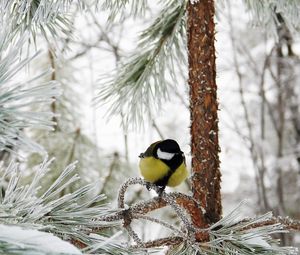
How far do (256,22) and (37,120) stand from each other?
1.03 meters

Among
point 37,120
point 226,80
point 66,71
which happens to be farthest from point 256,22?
point 226,80

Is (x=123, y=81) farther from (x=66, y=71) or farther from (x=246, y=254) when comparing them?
(x=66, y=71)

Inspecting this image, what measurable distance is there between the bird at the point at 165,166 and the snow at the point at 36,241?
1.86 ft

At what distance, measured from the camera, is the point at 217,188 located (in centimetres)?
111

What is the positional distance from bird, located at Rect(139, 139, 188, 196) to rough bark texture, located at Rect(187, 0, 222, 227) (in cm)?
4

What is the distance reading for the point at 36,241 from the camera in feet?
1.81

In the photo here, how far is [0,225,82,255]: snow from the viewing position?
54 centimetres

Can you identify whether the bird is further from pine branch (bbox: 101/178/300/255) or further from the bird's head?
pine branch (bbox: 101/178/300/255)

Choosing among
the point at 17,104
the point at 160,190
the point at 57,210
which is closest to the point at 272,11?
the point at 160,190

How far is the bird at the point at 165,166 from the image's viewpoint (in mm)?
1127

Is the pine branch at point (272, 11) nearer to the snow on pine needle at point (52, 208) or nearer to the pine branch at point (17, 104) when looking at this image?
the snow on pine needle at point (52, 208)

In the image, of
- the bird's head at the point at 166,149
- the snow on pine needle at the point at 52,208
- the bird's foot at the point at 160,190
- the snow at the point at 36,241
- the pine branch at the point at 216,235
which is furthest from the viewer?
the bird's head at the point at 166,149

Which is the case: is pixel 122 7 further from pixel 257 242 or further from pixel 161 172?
pixel 257 242

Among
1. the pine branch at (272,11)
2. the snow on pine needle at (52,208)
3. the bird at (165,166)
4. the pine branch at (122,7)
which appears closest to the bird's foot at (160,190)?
the bird at (165,166)
